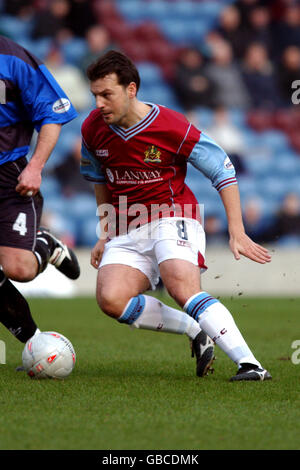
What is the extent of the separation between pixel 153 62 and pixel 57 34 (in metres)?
1.82

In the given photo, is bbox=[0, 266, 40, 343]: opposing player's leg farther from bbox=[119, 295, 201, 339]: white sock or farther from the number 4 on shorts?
bbox=[119, 295, 201, 339]: white sock

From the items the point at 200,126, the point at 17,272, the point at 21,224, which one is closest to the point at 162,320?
the point at 17,272

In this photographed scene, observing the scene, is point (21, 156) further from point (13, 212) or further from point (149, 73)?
point (149, 73)

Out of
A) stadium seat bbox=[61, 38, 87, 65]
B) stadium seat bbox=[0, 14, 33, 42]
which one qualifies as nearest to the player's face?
stadium seat bbox=[61, 38, 87, 65]

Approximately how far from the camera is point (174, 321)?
4.73 meters

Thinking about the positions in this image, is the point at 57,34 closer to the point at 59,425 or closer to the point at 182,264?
the point at 182,264

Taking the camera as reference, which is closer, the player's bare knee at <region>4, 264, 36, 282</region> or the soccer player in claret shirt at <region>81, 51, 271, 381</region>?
the soccer player in claret shirt at <region>81, 51, 271, 381</region>

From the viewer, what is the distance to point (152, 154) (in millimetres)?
4570

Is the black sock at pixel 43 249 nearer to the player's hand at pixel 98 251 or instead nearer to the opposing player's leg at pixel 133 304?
the player's hand at pixel 98 251

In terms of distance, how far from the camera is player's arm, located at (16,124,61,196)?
444cm

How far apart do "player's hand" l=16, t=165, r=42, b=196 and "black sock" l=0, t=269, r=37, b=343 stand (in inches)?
20.4

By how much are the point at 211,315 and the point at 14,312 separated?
46.3 inches

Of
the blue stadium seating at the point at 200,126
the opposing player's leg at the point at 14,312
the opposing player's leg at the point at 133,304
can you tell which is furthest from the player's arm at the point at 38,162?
the blue stadium seating at the point at 200,126

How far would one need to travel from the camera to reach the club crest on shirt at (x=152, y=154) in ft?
15.0
